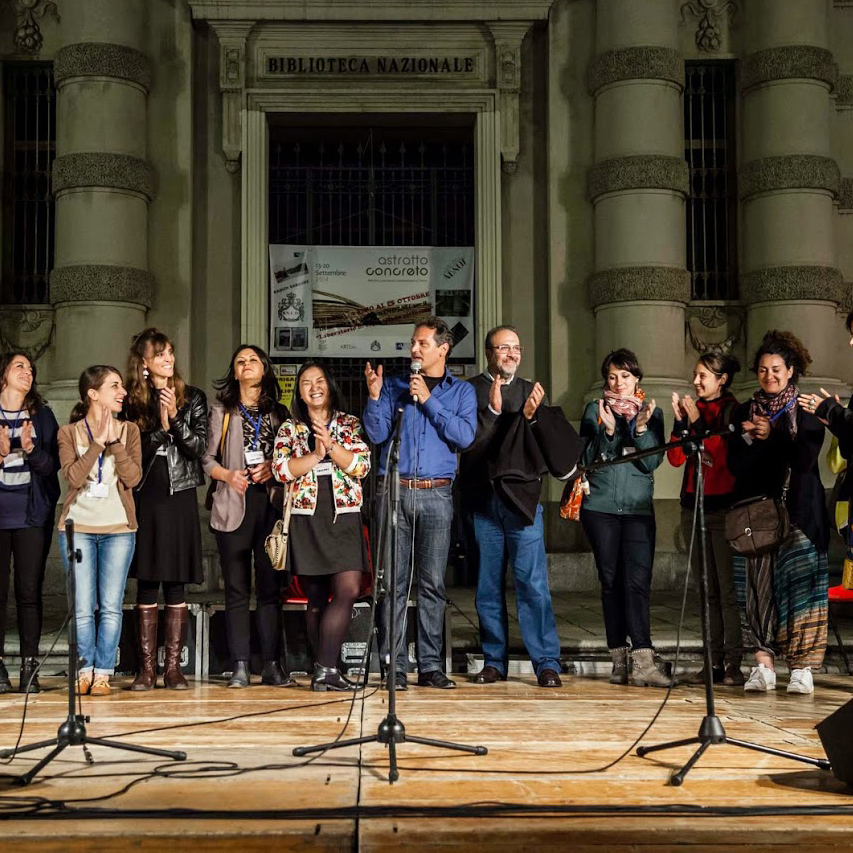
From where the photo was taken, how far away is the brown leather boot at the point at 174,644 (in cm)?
654

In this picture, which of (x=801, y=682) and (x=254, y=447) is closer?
(x=801, y=682)

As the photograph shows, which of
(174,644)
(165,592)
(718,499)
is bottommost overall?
(174,644)

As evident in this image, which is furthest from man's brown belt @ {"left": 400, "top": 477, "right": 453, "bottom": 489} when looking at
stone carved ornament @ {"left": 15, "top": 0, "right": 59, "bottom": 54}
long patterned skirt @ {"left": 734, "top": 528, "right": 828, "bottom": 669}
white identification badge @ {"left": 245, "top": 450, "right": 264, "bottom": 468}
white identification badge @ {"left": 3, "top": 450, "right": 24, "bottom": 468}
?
stone carved ornament @ {"left": 15, "top": 0, "right": 59, "bottom": 54}

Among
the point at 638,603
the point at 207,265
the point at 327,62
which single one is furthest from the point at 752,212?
the point at 638,603

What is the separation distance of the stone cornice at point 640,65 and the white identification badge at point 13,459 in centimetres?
728

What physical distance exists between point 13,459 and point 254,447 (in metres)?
1.32

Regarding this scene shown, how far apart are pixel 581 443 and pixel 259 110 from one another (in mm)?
6586

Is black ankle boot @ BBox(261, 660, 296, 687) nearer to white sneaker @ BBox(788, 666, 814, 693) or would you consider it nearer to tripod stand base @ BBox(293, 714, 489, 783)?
tripod stand base @ BBox(293, 714, 489, 783)

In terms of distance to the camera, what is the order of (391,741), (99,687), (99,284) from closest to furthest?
(391,741) → (99,687) → (99,284)

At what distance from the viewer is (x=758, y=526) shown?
21.3 ft

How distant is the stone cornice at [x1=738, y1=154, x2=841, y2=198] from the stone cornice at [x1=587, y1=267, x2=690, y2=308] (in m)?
1.21

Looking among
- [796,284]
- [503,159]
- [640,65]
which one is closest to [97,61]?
[503,159]

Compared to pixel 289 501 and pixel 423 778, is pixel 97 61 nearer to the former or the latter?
pixel 289 501

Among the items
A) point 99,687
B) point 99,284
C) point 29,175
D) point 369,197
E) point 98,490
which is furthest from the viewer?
point 369,197
